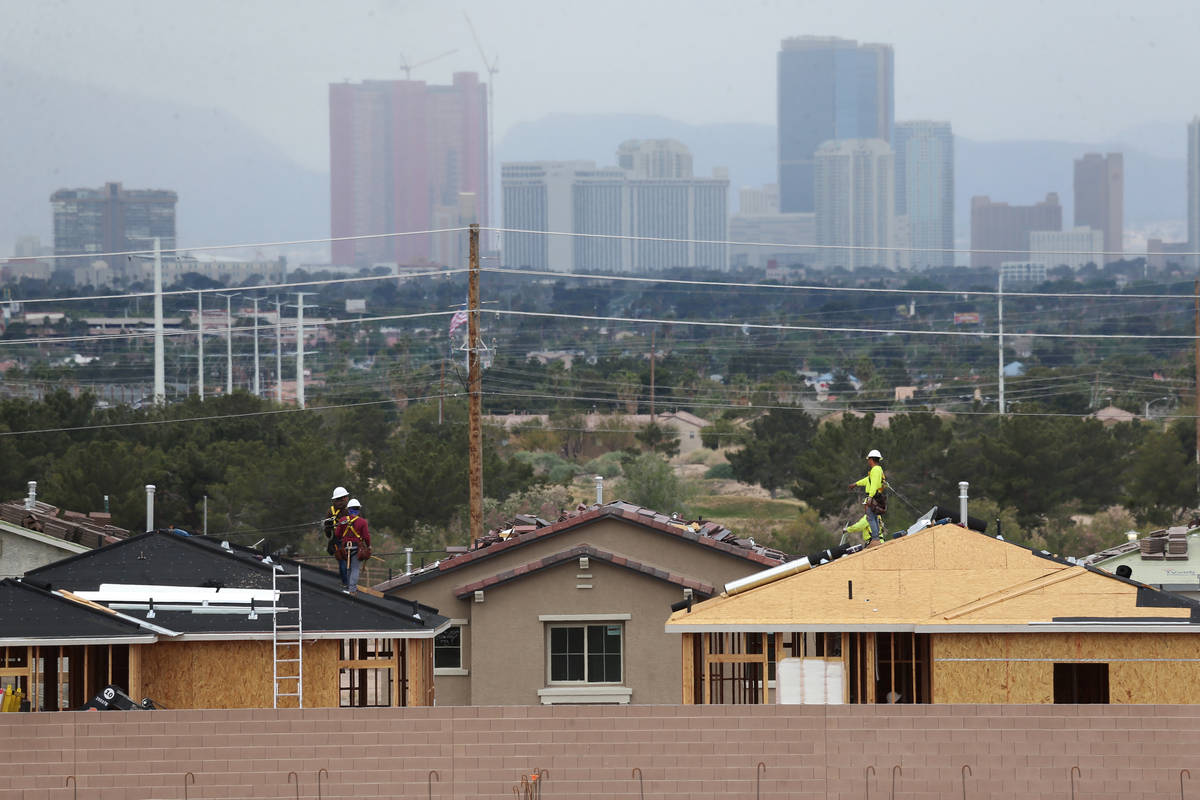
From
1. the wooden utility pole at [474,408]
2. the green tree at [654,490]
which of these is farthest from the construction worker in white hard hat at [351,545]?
the green tree at [654,490]

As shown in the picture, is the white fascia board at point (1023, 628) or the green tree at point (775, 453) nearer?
the white fascia board at point (1023, 628)

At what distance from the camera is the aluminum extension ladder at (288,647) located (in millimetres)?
22719

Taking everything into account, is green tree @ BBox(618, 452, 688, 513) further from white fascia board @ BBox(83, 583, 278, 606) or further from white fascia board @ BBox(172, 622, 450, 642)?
white fascia board @ BBox(172, 622, 450, 642)

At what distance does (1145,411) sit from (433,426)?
1905 inches

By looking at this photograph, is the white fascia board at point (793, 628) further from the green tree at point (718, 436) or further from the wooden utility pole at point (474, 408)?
the green tree at point (718, 436)

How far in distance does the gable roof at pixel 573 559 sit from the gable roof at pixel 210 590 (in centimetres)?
159

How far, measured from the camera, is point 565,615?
2825cm

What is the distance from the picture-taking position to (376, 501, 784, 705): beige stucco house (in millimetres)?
27969

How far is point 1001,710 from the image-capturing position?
64.1 ft

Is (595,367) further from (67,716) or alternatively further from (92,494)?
(67,716)

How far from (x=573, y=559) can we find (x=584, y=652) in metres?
1.55

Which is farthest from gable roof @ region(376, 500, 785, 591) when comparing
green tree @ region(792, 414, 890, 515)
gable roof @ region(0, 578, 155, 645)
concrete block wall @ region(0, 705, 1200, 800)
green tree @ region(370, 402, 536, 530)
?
green tree @ region(792, 414, 890, 515)

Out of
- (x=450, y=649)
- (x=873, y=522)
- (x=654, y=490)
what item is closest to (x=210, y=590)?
(x=450, y=649)

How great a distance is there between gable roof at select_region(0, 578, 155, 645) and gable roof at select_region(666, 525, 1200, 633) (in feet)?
23.4
